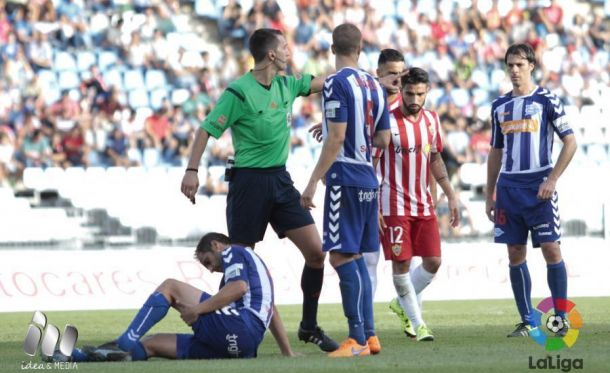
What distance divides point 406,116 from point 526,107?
952 millimetres

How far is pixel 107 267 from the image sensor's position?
16938 millimetres

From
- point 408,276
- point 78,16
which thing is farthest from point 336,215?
point 78,16

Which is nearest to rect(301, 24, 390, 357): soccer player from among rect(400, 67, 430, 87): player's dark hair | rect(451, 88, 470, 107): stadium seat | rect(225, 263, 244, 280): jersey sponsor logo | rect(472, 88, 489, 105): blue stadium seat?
rect(225, 263, 244, 280): jersey sponsor logo

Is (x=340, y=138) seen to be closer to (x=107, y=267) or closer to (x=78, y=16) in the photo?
(x=107, y=267)

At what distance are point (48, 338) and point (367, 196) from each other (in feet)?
Result: 7.28

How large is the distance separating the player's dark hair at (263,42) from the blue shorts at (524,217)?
2535mm

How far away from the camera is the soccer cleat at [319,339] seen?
9406 mm

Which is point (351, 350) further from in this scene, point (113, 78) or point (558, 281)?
point (113, 78)

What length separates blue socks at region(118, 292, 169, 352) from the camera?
8.28 metres

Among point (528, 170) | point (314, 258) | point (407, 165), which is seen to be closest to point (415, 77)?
point (407, 165)

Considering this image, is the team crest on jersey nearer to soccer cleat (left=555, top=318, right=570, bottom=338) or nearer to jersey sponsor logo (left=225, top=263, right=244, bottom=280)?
soccer cleat (left=555, top=318, right=570, bottom=338)

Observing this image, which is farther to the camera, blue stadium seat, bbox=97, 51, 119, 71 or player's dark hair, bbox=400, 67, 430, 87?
blue stadium seat, bbox=97, 51, 119, 71

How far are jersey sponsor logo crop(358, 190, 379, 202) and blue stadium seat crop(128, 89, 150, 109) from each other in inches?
513

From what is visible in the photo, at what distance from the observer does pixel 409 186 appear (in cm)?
1064
